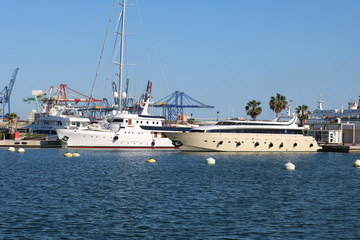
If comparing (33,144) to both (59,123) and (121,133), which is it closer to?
(59,123)

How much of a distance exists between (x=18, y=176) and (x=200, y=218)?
23.2 meters

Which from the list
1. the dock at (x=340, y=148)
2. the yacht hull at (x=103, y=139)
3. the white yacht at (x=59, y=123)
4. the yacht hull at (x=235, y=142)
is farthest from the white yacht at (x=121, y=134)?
the dock at (x=340, y=148)

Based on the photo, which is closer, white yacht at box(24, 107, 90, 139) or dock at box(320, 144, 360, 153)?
dock at box(320, 144, 360, 153)

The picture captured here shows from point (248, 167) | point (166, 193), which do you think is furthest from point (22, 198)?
point (248, 167)

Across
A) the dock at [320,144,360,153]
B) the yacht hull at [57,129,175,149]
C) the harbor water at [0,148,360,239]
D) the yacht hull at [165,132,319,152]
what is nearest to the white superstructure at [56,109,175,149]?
the yacht hull at [57,129,175,149]

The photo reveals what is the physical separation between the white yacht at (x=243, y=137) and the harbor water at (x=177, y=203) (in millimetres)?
20593

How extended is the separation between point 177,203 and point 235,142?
4507cm

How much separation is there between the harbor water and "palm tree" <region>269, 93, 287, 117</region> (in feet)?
194

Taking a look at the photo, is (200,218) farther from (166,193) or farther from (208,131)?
(208,131)

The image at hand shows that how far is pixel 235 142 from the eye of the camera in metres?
74.8

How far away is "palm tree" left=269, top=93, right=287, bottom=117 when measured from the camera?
363ft

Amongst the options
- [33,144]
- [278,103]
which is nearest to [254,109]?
[278,103]

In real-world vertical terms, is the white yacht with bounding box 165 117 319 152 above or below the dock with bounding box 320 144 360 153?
above

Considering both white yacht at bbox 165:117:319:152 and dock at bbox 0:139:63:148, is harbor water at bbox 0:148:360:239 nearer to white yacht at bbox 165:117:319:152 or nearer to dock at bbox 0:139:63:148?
white yacht at bbox 165:117:319:152
